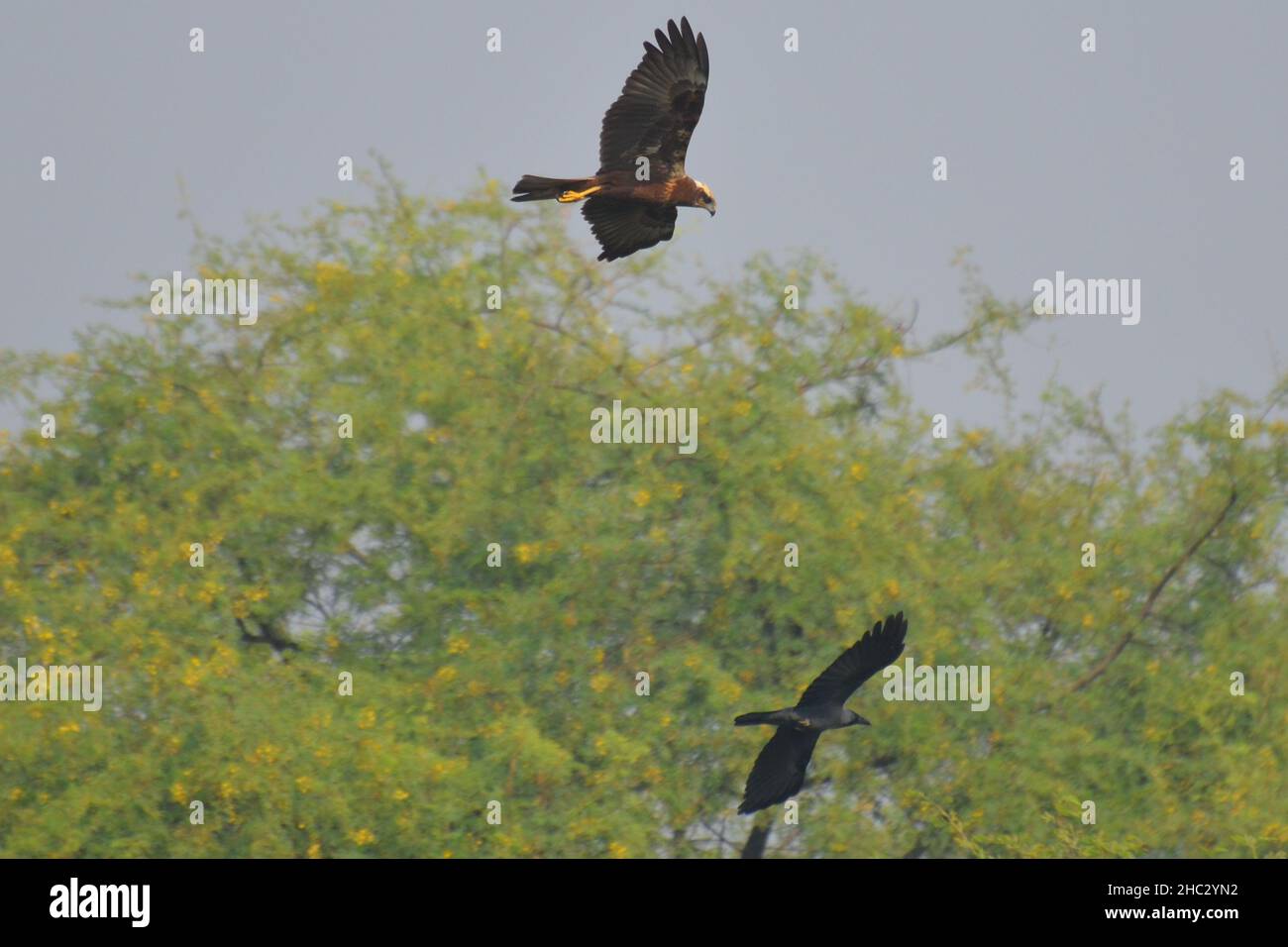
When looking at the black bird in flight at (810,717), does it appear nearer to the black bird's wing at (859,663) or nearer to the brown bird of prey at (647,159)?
the black bird's wing at (859,663)

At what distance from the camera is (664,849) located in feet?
64.0

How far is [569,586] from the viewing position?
20.2 m

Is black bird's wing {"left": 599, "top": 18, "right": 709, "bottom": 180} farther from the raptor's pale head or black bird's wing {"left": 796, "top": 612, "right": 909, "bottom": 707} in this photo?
black bird's wing {"left": 796, "top": 612, "right": 909, "bottom": 707}

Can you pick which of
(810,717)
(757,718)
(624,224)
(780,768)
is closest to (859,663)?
(757,718)

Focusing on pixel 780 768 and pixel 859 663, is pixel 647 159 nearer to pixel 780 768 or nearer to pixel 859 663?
pixel 859 663

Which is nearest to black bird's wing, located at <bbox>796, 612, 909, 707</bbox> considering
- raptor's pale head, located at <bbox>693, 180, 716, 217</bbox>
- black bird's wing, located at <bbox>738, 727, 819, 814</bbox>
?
black bird's wing, located at <bbox>738, 727, 819, 814</bbox>

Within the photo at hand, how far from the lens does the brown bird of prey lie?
14109 millimetres

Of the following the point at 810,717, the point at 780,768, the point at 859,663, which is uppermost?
the point at 859,663

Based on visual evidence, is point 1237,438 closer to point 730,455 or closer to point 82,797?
point 730,455

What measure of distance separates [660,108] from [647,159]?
401mm

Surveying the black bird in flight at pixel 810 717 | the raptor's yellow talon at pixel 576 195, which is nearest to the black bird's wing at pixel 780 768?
the black bird in flight at pixel 810 717

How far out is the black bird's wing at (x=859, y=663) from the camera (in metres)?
13.7

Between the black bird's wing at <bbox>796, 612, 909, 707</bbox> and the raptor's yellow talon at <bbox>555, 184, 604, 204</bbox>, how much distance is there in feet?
10.1
